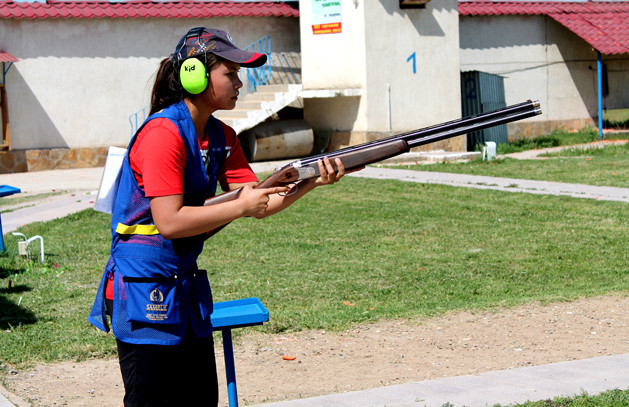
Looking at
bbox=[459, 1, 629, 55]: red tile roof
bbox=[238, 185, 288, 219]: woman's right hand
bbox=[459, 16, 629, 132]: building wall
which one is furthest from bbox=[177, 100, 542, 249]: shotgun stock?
bbox=[459, 16, 629, 132]: building wall

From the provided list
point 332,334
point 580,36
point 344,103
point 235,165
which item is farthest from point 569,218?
point 580,36

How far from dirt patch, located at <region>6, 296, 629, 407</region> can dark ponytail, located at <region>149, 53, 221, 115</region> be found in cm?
219

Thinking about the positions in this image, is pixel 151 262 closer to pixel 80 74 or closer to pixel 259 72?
pixel 80 74

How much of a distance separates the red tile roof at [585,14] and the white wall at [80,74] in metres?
7.04

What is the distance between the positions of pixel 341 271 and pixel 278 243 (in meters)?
1.67

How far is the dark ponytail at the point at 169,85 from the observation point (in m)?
3.29

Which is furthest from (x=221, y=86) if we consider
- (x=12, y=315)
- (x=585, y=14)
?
(x=585, y=14)

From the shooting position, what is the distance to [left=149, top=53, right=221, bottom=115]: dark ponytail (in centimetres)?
329

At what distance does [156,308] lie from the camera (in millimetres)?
3170

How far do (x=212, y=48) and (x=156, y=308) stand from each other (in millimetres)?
993

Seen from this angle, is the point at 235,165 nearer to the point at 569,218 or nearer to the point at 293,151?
the point at 569,218

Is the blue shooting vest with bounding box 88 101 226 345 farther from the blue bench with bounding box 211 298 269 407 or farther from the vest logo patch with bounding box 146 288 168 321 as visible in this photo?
the blue bench with bounding box 211 298 269 407

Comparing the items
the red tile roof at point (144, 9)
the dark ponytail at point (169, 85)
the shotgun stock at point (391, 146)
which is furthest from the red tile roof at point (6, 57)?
the shotgun stock at point (391, 146)

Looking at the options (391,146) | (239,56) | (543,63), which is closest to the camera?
(239,56)
